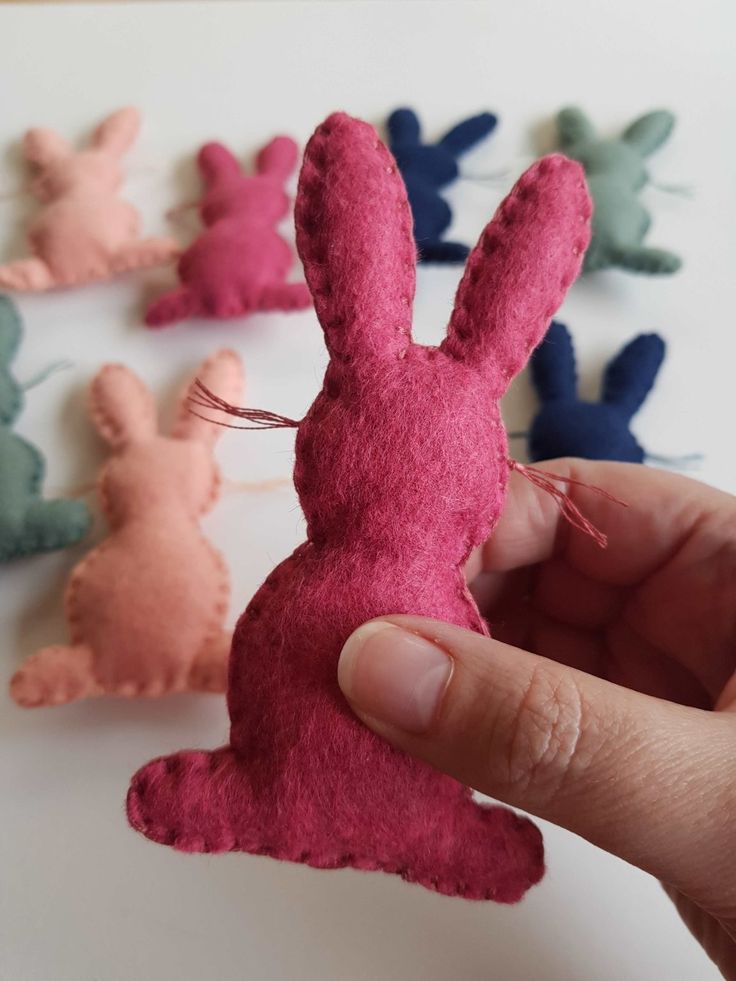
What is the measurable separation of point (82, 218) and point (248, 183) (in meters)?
0.22

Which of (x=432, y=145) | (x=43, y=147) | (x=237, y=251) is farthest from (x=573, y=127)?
(x=43, y=147)

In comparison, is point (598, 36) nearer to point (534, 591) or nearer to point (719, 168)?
point (719, 168)

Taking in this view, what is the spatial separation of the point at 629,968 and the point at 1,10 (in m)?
1.50

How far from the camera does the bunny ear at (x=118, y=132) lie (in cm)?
118

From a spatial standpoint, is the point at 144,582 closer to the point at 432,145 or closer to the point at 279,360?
the point at 279,360

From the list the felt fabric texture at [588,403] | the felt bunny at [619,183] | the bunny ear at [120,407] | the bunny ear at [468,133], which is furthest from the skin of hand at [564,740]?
the bunny ear at [468,133]

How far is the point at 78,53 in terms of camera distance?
49.9 inches

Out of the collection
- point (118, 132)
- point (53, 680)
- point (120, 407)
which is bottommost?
point (53, 680)

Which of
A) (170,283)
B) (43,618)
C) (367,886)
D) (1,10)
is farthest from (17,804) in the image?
(1,10)

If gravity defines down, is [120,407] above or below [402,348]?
below

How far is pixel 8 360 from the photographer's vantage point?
3.39 feet

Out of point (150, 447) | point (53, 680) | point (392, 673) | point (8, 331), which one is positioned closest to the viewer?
point (392, 673)

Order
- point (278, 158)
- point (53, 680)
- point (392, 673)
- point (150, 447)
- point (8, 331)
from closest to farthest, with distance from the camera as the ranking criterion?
point (392, 673) < point (53, 680) < point (150, 447) < point (8, 331) < point (278, 158)

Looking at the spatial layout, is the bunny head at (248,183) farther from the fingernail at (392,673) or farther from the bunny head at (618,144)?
the fingernail at (392,673)
